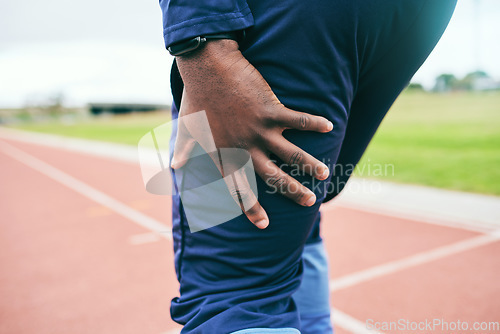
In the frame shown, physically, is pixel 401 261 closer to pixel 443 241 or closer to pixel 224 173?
pixel 443 241

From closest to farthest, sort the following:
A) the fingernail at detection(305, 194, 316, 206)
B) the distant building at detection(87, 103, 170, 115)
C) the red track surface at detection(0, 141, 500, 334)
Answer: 1. the fingernail at detection(305, 194, 316, 206)
2. the red track surface at detection(0, 141, 500, 334)
3. the distant building at detection(87, 103, 170, 115)

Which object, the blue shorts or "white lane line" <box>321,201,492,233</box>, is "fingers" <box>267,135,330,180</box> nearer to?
the blue shorts

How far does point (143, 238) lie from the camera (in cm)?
426

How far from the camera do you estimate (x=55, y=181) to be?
866 centimetres

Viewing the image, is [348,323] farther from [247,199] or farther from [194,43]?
[194,43]

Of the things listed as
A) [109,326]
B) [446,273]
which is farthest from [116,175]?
[446,273]

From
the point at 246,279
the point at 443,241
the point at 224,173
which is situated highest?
the point at 224,173

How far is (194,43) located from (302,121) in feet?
0.85

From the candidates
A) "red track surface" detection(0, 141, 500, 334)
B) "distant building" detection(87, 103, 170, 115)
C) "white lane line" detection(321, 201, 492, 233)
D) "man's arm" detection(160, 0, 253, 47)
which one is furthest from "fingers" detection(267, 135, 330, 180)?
"distant building" detection(87, 103, 170, 115)

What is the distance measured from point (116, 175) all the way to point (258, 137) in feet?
29.3

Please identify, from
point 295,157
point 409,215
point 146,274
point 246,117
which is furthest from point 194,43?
point 409,215

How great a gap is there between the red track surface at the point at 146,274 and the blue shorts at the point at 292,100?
1.80m

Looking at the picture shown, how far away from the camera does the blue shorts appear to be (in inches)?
30.7

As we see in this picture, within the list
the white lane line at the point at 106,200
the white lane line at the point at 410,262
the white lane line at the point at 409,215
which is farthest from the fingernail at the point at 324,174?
the white lane line at the point at 409,215
